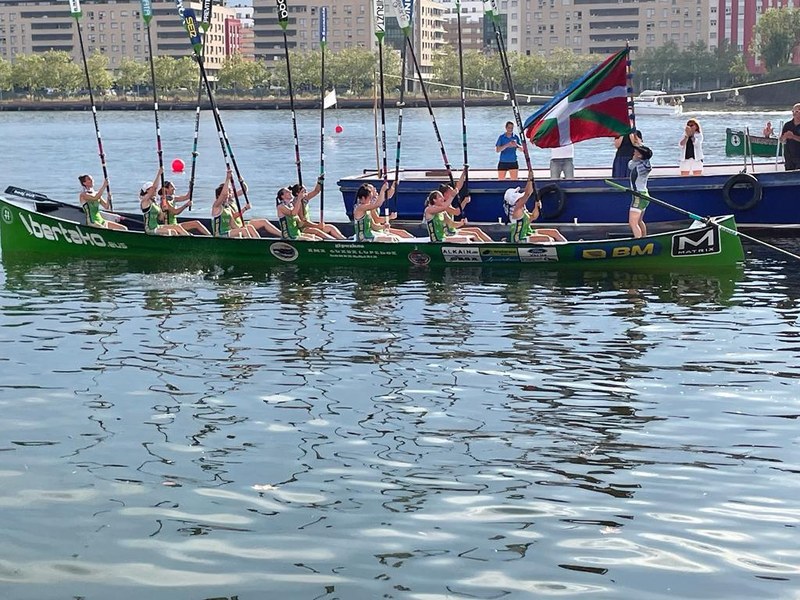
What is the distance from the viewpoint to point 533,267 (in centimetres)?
2622

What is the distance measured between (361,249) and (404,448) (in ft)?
42.1

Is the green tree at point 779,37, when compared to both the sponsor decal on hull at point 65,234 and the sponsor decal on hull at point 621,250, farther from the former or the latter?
the sponsor decal on hull at point 65,234

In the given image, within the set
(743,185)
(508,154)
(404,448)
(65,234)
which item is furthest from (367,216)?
(404,448)

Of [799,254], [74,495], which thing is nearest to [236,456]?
[74,495]

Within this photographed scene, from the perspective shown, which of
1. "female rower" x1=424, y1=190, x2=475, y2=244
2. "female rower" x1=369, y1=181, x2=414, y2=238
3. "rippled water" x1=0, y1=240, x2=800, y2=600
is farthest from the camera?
"female rower" x1=369, y1=181, x2=414, y2=238

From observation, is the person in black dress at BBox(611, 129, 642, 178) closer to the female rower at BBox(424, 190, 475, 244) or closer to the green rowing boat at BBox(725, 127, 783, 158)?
the female rower at BBox(424, 190, 475, 244)

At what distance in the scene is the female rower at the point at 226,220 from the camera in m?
27.5

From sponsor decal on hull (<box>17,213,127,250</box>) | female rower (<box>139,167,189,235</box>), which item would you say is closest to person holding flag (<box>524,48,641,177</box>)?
female rower (<box>139,167,189,235</box>)

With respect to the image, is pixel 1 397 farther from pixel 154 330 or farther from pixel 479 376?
pixel 479 376

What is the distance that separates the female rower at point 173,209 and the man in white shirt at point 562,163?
8495 mm

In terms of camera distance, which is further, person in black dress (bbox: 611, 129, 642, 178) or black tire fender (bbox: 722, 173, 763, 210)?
person in black dress (bbox: 611, 129, 642, 178)

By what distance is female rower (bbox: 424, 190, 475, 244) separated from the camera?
25.9 metres

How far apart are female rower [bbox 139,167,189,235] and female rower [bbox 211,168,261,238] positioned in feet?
2.56

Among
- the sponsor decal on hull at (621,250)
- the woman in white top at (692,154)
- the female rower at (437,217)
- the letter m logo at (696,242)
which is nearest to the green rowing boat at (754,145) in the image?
the woman in white top at (692,154)
